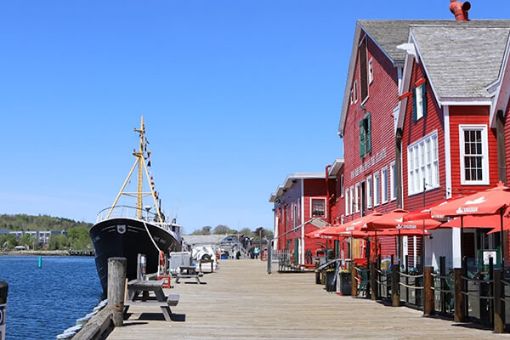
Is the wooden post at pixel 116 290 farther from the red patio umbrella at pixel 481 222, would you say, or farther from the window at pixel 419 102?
the window at pixel 419 102

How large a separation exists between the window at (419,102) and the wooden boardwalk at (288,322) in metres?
7.04

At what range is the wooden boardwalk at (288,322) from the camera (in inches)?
487

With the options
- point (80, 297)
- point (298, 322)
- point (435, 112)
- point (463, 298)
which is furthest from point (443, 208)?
point (80, 297)

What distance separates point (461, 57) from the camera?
75.0ft

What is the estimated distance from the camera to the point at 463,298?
14180 millimetres

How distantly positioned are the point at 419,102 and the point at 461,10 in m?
9.66

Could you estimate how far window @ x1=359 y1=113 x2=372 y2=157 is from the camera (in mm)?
32656

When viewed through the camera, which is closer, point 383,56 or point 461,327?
point 461,327

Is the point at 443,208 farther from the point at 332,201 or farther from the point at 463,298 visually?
the point at 332,201

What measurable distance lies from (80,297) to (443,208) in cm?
3056

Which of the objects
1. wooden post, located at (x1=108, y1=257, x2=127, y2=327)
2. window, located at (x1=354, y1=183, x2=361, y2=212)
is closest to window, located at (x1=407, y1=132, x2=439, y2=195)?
window, located at (x1=354, y1=183, x2=361, y2=212)

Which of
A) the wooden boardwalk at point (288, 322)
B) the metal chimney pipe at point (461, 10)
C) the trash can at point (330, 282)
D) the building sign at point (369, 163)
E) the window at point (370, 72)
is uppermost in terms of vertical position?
the metal chimney pipe at point (461, 10)

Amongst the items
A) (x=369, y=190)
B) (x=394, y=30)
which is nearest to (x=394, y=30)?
(x=394, y=30)

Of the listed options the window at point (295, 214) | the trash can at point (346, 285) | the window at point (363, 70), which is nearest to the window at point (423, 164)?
the trash can at point (346, 285)
